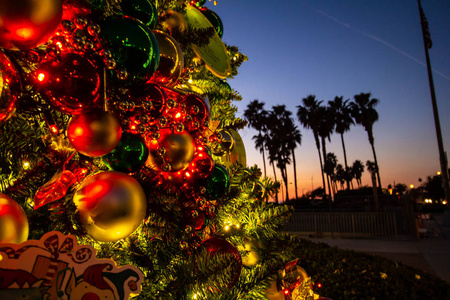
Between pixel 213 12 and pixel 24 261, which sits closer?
pixel 24 261

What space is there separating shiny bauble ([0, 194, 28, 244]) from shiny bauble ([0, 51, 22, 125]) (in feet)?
0.68

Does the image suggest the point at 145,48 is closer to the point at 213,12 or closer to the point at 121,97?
the point at 121,97

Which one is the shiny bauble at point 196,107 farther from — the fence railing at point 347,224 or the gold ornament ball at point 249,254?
the fence railing at point 347,224

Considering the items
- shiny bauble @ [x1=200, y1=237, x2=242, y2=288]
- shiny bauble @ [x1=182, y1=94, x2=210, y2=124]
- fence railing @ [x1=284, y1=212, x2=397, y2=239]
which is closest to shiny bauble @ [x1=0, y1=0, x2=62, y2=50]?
shiny bauble @ [x1=182, y1=94, x2=210, y2=124]

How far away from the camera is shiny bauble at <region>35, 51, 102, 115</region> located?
76cm

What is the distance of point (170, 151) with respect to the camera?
112 centimetres

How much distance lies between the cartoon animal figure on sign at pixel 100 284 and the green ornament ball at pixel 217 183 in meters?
0.60

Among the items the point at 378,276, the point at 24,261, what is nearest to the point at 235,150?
the point at 24,261

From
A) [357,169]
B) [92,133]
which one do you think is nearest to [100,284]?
[92,133]

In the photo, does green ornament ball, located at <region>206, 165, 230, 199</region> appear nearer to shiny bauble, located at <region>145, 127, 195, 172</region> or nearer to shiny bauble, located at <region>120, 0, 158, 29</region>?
shiny bauble, located at <region>145, 127, 195, 172</region>

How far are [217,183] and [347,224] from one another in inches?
566

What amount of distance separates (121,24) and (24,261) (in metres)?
0.69

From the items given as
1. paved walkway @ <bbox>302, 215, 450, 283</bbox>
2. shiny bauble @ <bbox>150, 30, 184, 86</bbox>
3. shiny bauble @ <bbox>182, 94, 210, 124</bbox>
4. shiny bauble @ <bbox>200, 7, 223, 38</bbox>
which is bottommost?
paved walkway @ <bbox>302, 215, 450, 283</bbox>

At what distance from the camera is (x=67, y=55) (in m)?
0.77
